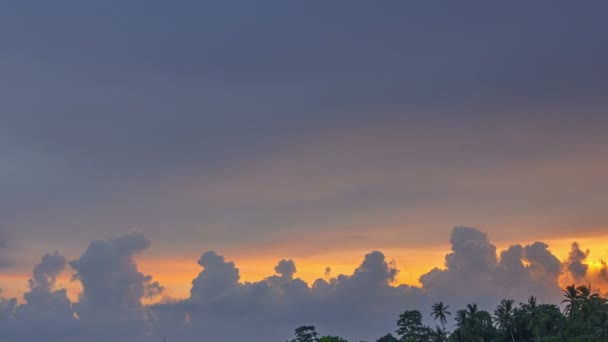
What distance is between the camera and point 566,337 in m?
195

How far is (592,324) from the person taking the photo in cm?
19538

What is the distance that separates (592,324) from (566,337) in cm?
684
